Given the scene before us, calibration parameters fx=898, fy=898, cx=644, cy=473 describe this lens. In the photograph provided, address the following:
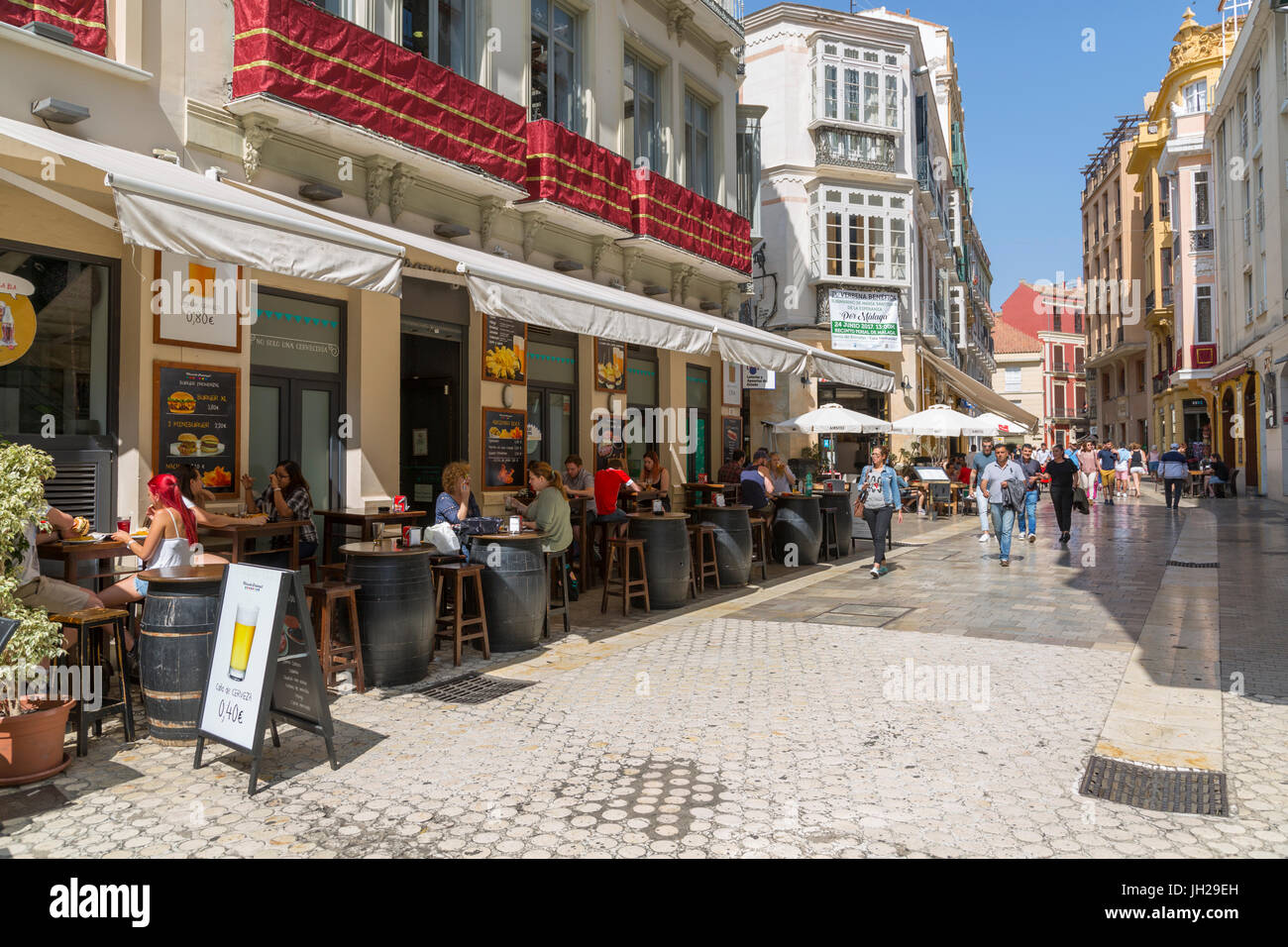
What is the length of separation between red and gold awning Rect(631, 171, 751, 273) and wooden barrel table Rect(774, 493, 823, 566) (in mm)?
4778

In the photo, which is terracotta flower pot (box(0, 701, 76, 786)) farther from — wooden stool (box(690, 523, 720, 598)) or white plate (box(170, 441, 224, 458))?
wooden stool (box(690, 523, 720, 598))

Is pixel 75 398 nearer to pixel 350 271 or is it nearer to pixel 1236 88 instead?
pixel 350 271

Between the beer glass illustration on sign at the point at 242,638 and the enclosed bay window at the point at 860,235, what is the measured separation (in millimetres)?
22806

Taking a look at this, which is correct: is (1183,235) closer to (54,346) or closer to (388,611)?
(388,611)

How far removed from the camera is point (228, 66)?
8.50 metres

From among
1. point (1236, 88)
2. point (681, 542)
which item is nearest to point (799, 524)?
point (681, 542)

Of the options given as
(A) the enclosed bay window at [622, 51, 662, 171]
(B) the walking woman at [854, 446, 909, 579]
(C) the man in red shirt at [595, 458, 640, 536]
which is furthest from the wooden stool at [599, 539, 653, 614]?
(A) the enclosed bay window at [622, 51, 662, 171]

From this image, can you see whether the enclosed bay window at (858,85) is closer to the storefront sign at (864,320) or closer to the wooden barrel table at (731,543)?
the storefront sign at (864,320)

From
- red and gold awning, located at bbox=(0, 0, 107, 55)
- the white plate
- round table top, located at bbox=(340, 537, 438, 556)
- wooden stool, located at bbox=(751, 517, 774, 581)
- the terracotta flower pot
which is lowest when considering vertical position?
the terracotta flower pot

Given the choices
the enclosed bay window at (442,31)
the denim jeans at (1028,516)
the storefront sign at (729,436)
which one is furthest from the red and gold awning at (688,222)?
the denim jeans at (1028,516)

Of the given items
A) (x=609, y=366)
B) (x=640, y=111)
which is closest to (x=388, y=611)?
(x=609, y=366)

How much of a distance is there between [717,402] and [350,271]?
1270 cm

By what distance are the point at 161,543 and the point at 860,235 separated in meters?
23.1

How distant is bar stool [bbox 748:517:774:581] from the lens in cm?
1244
